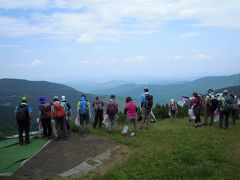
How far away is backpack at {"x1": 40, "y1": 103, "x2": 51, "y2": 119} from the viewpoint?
16.6 metres

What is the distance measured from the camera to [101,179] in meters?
11.2

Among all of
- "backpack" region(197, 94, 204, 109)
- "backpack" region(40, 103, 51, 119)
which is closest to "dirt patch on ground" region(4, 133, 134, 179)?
"backpack" region(40, 103, 51, 119)

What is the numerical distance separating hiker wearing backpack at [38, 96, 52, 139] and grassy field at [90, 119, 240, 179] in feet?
8.56

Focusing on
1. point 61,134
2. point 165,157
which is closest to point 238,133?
point 165,157

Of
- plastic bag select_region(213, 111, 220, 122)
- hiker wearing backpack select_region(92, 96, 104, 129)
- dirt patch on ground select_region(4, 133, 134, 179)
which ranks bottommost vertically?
dirt patch on ground select_region(4, 133, 134, 179)

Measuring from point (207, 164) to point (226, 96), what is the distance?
26.4 feet

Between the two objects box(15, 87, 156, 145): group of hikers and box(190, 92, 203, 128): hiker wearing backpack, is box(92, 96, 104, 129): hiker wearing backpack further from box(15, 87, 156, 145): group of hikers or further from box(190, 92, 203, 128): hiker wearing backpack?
box(190, 92, 203, 128): hiker wearing backpack

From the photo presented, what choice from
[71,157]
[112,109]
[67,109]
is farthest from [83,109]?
[71,157]

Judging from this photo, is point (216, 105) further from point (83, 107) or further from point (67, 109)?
point (67, 109)

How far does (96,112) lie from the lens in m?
19.4

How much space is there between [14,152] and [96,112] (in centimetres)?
567

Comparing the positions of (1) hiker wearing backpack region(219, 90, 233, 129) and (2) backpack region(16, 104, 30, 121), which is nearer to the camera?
(2) backpack region(16, 104, 30, 121)

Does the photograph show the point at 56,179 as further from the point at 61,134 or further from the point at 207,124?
the point at 207,124

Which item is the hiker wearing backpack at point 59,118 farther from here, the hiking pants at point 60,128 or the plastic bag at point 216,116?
the plastic bag at point 216,116
